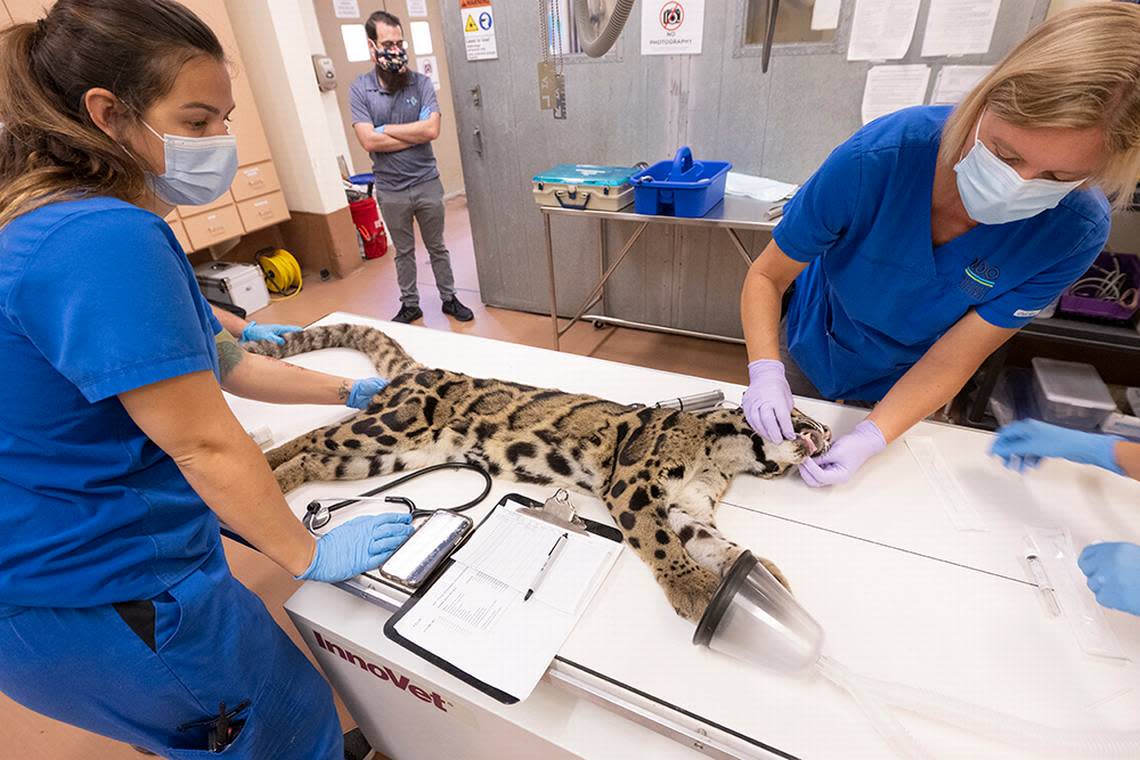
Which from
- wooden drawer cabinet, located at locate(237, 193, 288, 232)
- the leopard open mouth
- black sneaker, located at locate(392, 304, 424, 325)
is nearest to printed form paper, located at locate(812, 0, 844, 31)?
the leopard open mouth

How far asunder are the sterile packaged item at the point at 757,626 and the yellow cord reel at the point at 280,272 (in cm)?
450

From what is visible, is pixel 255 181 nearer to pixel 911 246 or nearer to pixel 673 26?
pixel 673 26

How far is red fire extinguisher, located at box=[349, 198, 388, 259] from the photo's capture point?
16.5ft

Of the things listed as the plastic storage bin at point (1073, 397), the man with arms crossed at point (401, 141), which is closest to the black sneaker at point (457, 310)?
the man with arms crossed at point (401, 141)

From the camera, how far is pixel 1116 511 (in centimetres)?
121

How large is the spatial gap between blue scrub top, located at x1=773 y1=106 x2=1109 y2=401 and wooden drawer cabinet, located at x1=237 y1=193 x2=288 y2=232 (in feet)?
13.3

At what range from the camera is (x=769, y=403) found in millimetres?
1384

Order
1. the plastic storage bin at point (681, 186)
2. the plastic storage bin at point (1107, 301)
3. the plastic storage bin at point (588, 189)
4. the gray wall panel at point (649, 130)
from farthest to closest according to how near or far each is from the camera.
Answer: the plastic storage bin at point (588, 189)
the gray wall panel at point (649, 130)
the plastic storage bin at point (681, 186)
the plastic storage bin at point (1107, 301)

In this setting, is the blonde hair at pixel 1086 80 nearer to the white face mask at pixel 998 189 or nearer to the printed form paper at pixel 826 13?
the white face mask at pixel 998 189

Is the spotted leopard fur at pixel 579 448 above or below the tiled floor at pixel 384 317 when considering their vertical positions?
above

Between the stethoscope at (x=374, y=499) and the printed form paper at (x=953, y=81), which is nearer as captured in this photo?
the stethoscope at (x=374, y=499)

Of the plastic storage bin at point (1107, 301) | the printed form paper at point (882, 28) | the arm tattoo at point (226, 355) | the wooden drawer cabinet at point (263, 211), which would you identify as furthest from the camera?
the wooden drawer cabinet at point (263, 211)

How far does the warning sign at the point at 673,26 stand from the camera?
109 inches

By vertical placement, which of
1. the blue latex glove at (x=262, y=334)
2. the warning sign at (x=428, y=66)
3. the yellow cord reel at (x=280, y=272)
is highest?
the warning sign at (x=428, y=66)
